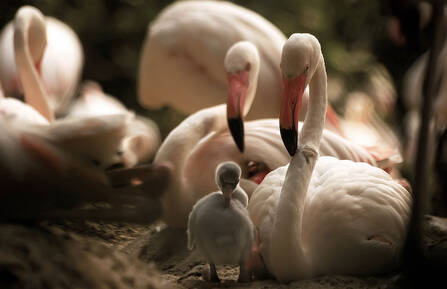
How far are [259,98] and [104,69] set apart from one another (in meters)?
4.73

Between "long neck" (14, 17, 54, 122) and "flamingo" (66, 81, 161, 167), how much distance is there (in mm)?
261

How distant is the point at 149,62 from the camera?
5.02 metres

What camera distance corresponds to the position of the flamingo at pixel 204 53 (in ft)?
14.8

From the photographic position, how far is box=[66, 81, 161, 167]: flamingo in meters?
3.86

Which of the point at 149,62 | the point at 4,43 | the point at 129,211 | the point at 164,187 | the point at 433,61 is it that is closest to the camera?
the point at 433,61

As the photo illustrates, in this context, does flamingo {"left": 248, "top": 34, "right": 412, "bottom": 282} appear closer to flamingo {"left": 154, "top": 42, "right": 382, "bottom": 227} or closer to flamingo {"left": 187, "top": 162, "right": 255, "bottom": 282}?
flamingo {"left": 187, "top": 162, "right": 255, "bottom": 282}

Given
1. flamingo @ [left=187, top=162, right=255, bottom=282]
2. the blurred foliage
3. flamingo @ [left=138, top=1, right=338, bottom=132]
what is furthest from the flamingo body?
the blurred foliage

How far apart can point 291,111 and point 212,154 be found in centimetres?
95

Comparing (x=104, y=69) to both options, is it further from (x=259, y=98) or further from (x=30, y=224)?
(x=30, y=224)

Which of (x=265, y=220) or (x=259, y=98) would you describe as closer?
(x=265, y=220)

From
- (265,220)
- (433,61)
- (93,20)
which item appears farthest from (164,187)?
(93,20)

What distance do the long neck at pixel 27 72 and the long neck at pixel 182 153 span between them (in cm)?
97

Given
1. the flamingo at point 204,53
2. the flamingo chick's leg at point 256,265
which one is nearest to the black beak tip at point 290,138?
the flamingo chick's leg at point 256,265

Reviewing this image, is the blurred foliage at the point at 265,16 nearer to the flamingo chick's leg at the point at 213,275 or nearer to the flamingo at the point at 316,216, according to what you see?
the flamingo at the point at 316,216
